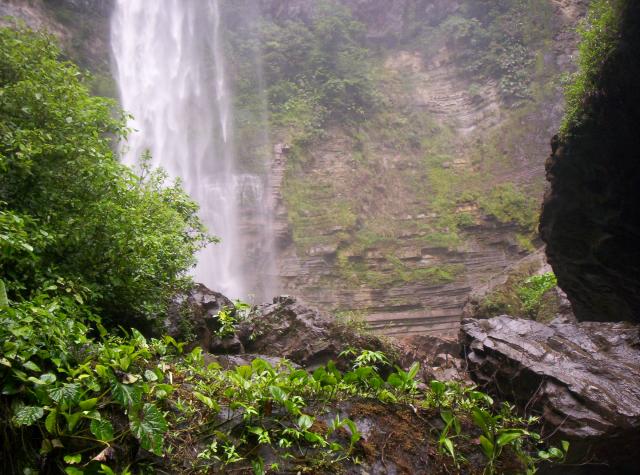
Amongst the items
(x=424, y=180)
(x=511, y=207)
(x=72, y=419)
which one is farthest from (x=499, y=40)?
(x=72, y=419)

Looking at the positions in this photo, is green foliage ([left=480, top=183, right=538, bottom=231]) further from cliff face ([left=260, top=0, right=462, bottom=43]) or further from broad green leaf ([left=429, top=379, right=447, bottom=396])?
broad green leaf ([left=429, top=379, right=447, bottom=396])

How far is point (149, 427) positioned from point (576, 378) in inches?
193

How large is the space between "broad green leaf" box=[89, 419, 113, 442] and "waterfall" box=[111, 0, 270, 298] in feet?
49.6

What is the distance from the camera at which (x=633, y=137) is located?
567 cm

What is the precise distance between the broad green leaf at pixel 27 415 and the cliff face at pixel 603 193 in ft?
21.8

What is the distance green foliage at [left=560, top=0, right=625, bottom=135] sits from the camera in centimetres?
547

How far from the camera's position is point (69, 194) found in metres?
4.86

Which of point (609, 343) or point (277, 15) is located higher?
point (277, 15)

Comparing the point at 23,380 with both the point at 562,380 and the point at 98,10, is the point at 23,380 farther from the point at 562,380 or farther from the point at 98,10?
the point at 98,10

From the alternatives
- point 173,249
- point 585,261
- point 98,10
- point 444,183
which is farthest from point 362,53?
point 173,249

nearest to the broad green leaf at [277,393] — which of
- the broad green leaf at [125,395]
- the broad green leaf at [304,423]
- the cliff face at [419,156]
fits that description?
the broad green leaf at [304,423]

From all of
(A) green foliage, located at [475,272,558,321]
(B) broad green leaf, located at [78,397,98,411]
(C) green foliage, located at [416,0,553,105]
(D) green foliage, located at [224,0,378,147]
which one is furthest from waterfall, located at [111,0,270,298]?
(B) broad green leaf, located at [78,397,98,411]

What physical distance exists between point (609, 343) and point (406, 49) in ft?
73.5

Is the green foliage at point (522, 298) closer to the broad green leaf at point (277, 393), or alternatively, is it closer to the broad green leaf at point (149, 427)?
the broad green leaf at point (277, 393)
